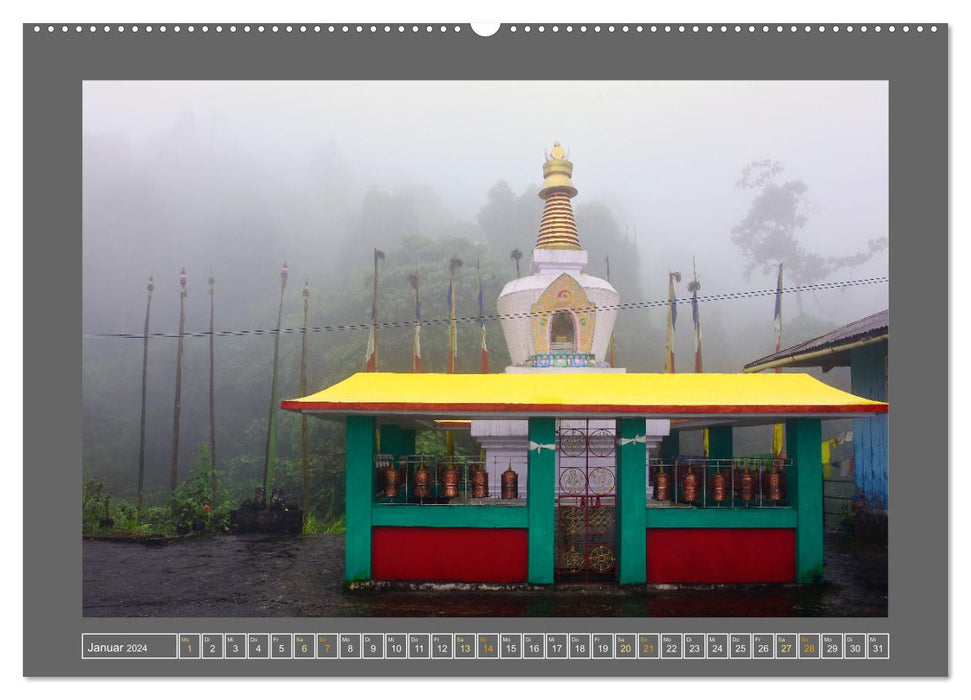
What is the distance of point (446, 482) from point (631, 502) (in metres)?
2.74

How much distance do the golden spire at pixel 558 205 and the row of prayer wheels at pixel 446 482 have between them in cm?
900

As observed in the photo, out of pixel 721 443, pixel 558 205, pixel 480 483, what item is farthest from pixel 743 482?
pixel 558 205

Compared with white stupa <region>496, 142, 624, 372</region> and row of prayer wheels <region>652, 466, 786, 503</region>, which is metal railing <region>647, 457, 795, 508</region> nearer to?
row of prayer wheels <region>652, 466, 786, 503</region>

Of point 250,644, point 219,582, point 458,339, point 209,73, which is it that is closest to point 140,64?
point 209,73

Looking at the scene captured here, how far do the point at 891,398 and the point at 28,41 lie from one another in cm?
790

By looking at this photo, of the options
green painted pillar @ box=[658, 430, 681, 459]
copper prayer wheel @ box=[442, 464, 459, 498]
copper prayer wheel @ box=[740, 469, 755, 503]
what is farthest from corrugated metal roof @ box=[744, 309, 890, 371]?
copper prayer wheel @ box=[442, 464, 459, 498]

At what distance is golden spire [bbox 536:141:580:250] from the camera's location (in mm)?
18359

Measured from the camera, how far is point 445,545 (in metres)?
9.65

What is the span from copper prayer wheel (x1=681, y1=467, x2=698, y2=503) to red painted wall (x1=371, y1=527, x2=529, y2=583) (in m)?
2.59

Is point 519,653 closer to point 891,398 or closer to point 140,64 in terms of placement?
point 891,398

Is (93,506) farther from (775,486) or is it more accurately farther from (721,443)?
(775,486)

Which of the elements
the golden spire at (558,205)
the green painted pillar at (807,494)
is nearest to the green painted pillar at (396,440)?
the green painted pillar at (807,494)

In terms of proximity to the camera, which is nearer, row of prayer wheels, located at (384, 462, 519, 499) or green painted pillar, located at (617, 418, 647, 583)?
green painted pillar, located at (617, 418, 647, 583)

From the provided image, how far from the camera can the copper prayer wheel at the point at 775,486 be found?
398 inches
